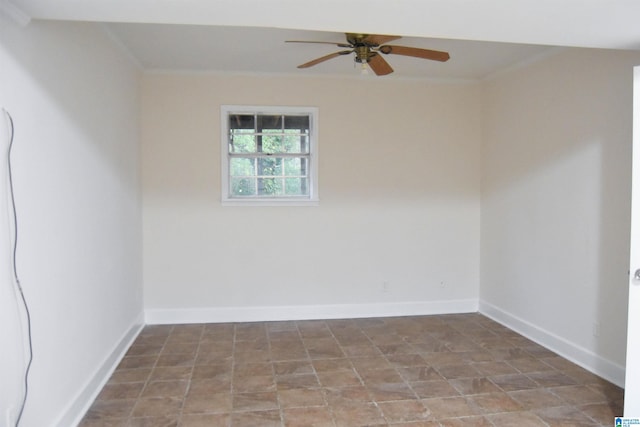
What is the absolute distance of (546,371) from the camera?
3.33 meters

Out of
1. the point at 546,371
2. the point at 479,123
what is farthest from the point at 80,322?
the point at 479,123

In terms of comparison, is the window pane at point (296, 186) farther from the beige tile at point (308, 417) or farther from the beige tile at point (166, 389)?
the beige tile at point (308, 417)

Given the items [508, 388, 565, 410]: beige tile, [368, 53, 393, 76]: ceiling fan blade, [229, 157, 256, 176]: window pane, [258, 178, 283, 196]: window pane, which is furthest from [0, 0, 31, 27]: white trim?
[508, 388, 565, 410]: beige tile

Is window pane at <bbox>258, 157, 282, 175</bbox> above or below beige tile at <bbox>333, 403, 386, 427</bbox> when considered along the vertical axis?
above

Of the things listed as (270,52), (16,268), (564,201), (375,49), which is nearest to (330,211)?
(270,52)

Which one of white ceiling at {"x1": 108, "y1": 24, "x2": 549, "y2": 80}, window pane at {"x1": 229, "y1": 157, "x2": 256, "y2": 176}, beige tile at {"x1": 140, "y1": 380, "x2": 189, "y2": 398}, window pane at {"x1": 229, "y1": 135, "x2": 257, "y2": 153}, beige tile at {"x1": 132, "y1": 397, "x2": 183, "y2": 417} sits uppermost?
white ceiling at {"x1": 108, "y1": 24, "x2": 549, "y2": 80}

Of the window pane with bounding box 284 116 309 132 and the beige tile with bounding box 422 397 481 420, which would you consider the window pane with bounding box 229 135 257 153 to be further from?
the beige tile with bounding box 422 397 481 420

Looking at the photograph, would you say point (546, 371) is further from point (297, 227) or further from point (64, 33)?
point (64, 33)

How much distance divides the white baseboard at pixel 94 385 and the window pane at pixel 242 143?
1.94 metres

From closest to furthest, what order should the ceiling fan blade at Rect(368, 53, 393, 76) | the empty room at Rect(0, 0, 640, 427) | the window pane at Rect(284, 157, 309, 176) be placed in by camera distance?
1. the empty room at Rect(0, 0, 640, 427)
2. the ceiling fan blade at Rect(368, 53, 393, 76)
3. the window pane at Rect(284, 157, 309, 176)

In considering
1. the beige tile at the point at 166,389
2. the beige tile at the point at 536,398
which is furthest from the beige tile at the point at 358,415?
the beige tile at the point at 166,389

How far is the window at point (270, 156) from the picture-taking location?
458 centimetres

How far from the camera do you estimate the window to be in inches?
180

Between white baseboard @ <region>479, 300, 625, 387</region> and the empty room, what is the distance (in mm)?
22
